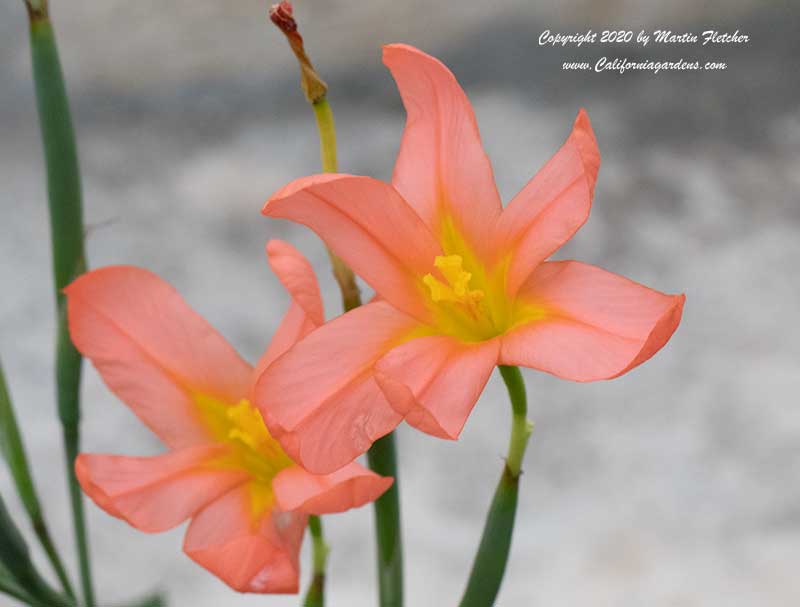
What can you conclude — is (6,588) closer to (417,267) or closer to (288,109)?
(417,267)

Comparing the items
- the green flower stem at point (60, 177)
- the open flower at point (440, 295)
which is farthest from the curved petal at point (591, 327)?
the green flower stem at point (60, 177)

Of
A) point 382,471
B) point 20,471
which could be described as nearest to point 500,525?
point 382,471

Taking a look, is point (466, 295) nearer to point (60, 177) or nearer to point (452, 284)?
point (452, 284)

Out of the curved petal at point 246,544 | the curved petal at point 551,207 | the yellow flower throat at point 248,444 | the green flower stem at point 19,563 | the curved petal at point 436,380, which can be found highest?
the curved petal at point 551,207

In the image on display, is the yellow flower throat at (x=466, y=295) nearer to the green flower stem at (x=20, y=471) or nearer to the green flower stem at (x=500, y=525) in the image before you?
the green flower stem at (x=500, y=525)

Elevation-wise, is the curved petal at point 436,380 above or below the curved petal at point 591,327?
below

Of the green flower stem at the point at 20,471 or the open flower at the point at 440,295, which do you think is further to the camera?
the green flower stem at the point at 20,471

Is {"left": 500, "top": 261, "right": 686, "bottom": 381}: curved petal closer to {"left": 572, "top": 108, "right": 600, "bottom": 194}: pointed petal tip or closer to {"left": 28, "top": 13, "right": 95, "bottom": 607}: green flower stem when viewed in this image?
{"left": 572, "top": 108, "right": 600, "bottom": 194}: pointed petal tip
